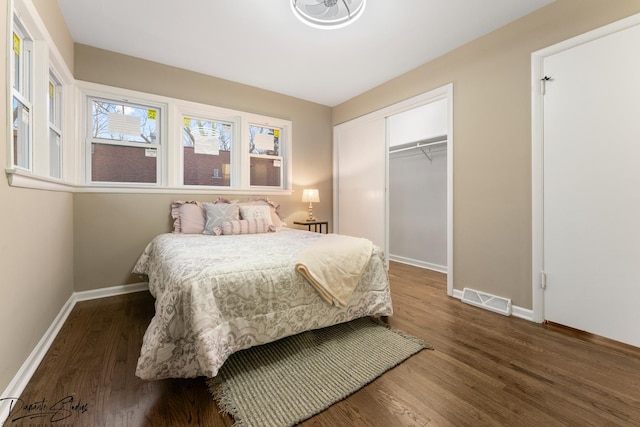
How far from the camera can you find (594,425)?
1156 millimetres

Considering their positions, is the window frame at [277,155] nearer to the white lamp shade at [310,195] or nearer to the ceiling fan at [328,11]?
the white lamp shade at [310,195]

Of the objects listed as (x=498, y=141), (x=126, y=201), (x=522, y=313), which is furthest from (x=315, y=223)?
(x=522, y=313)

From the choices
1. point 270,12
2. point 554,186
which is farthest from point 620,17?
point 270,12

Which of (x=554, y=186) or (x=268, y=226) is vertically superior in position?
(x=554, y=186)

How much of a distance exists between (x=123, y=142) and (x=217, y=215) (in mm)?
1259

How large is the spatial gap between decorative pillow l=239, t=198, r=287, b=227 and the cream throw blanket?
1.42 meters

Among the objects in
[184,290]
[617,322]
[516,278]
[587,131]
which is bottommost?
[617,322]

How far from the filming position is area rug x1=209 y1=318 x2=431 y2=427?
124 centimetres

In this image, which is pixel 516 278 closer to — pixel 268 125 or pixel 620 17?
pixel 620 17

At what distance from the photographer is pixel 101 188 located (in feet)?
8.82

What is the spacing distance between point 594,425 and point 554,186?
1580 millimetres

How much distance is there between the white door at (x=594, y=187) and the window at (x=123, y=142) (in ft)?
12.3

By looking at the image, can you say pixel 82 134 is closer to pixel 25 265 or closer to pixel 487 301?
pixel 25 265

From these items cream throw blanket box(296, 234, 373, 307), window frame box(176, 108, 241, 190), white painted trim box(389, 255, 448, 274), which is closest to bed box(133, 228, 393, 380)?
cream throw blanket box(296, 234, 373, 307)
